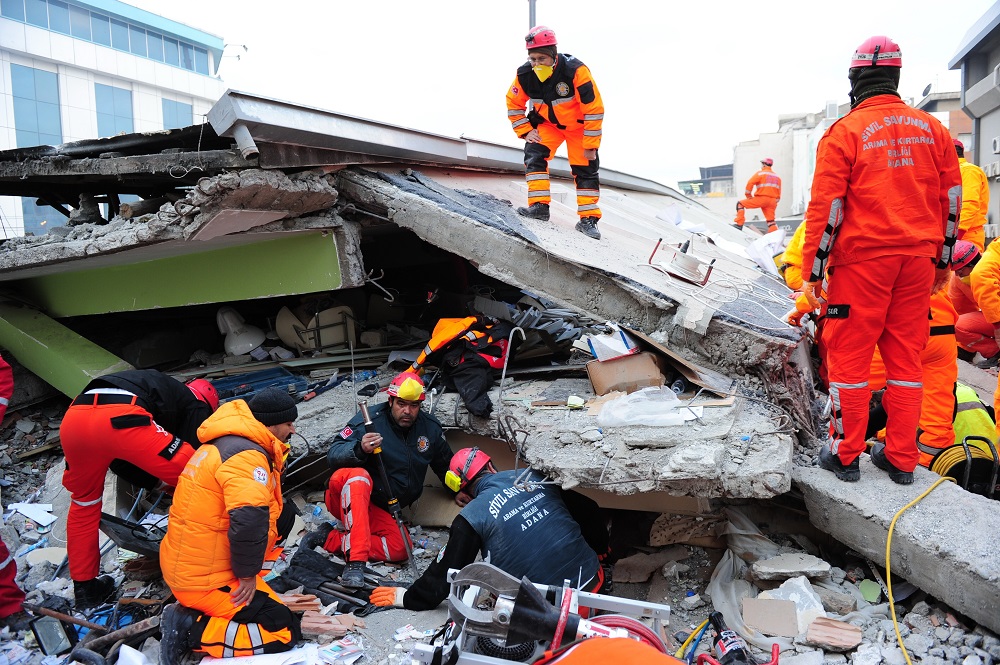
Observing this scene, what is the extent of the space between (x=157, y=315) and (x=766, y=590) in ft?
19.6

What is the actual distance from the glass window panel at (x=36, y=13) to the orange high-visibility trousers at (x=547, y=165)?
20899 millimetres

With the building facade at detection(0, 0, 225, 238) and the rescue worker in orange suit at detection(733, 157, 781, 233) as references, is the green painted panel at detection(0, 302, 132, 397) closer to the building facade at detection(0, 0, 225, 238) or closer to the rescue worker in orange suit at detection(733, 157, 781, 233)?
the rescue worker in orange suit at detection(733, 157, 781, 233)

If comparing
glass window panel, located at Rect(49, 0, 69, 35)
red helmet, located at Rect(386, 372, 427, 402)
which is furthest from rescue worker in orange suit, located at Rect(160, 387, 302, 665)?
glass window panel, located at Rect(49, 0, 69, 35)

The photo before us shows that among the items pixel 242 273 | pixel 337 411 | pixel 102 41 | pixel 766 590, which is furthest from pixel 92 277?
pixel 102 41

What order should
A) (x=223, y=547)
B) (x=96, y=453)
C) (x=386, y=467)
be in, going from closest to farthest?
(x=223, y=547) < (x=96, y=453) < (x=386, y=467)

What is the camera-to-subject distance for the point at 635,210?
373 inches

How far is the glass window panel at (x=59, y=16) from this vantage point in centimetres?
1956

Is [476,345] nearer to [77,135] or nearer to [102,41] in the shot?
[77,135]

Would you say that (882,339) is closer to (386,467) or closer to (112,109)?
(386,467)

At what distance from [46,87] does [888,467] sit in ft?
72.2

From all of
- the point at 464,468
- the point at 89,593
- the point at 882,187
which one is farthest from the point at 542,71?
the point at 89,593

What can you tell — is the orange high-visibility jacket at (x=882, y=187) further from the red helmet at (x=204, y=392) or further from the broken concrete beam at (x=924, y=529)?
the red helmet at (x=204, y=392)

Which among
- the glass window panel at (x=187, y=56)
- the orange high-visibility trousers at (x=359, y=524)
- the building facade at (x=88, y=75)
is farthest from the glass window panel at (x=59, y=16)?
the orange high-visibility trousers at (x=359, y=524)

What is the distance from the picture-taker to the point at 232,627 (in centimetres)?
312
